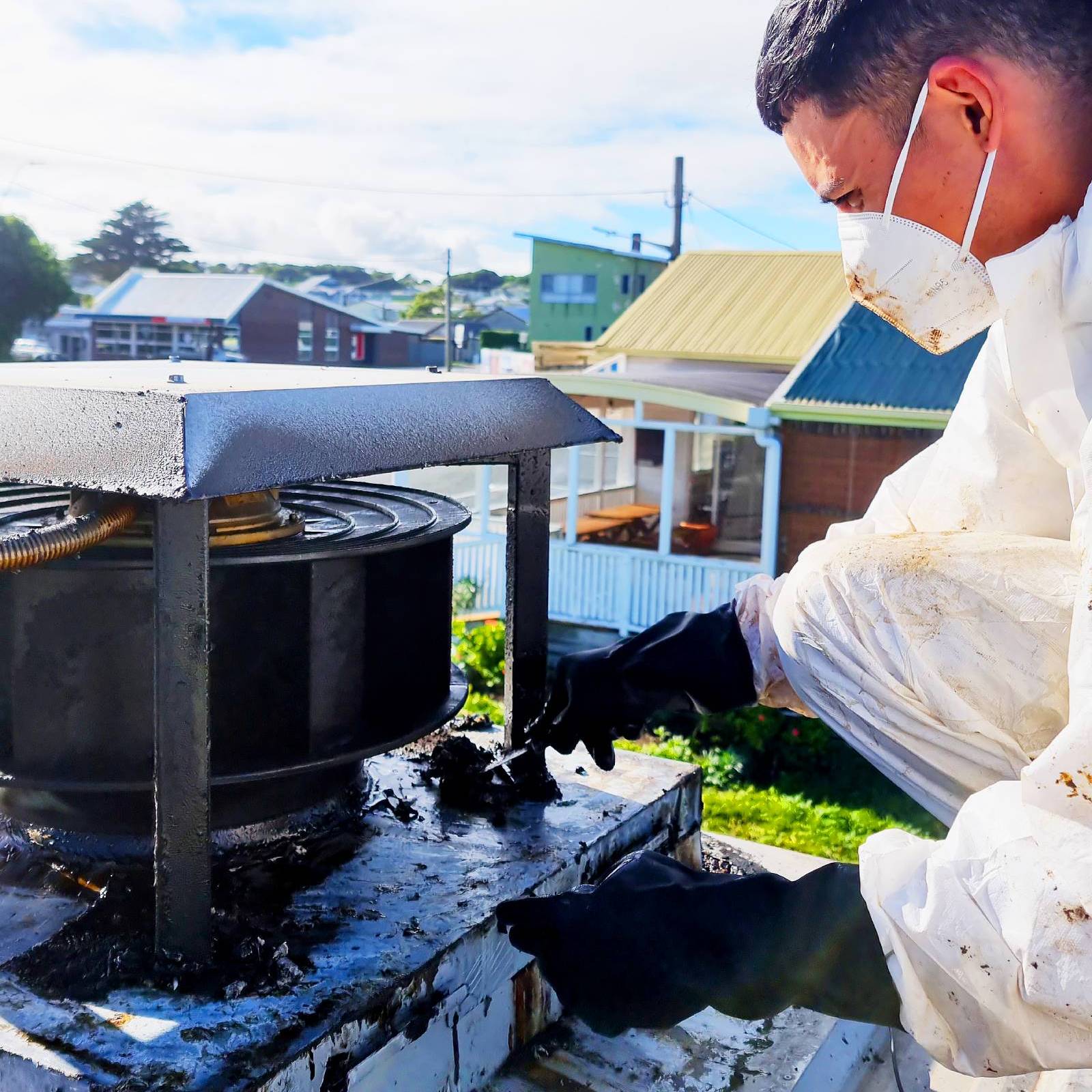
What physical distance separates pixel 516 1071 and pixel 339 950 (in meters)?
0.48

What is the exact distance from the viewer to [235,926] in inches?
78.4

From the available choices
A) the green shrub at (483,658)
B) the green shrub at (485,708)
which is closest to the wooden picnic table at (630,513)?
the green shrub at (483,658)

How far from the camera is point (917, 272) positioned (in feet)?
6.20

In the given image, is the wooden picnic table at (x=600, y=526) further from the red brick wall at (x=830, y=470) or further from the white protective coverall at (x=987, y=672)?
the white protective coverall at (x=987, y=672)

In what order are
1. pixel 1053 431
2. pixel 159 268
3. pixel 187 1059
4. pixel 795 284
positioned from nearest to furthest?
pixel 187 1059 → pixel 1053 431 → pixel 795 284 → pixel 159 268

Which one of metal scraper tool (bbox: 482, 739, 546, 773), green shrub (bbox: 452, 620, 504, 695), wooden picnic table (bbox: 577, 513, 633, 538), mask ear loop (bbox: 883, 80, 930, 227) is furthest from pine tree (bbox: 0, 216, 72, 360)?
mask ear loop (bbox: 883, 80, 930, 227)

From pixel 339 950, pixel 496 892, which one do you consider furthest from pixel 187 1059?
pixel 496 892

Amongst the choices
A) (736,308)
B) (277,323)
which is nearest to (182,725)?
(736,308)

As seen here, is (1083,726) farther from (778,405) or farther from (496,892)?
(778,405)

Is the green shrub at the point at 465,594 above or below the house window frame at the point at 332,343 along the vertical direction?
below

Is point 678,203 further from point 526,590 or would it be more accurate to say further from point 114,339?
point 526,590

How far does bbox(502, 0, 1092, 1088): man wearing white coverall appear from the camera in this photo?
1.38m

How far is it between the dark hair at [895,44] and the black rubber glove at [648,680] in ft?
3.42

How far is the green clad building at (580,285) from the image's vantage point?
3831 cm
